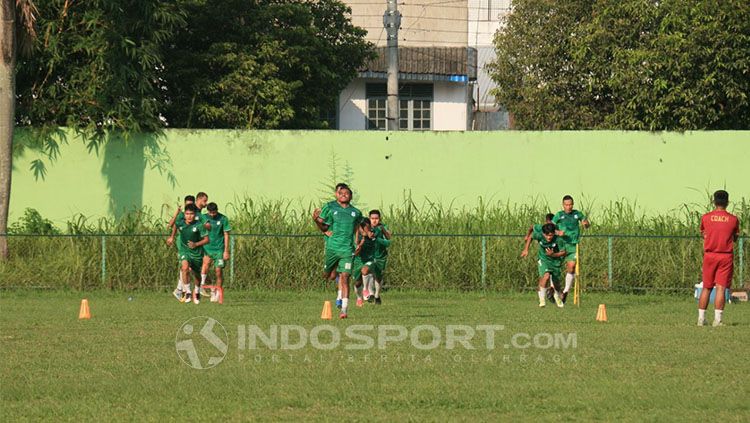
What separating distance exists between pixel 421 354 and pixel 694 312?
1005 centimetres

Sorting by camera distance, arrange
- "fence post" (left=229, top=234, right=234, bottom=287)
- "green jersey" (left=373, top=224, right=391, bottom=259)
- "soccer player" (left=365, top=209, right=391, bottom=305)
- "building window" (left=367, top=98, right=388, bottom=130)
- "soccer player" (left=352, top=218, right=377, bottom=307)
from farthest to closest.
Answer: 1. "building window" (left=367, top=98, right=388, bottom=130)
2. "fence post" (left=229, top=234, right=234, bottom=287)
3. "green jersey" (left=373, top=224, right=391, bottom=259)
4. "soccer player" (left=365, top=209, right=391, bottom=305)
5. "soccer player" (left=352, top=218, right=377, bottom=307)

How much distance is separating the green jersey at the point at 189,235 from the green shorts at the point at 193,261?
0.04 meters

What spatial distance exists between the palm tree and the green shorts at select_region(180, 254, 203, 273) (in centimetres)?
731

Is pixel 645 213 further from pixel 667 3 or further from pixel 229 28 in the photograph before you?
pixel 229 28

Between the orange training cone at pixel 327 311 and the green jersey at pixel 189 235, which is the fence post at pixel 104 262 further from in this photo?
the orange training cone at pixel 327 311

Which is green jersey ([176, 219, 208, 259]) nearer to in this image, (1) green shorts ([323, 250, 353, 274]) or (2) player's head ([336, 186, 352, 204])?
(1) green shorts ([323, 250, 353, 274])

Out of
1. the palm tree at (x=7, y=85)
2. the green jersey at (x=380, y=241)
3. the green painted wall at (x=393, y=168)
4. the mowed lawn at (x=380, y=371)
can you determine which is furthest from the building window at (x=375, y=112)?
the mowed lawn at (x=380, y=371)

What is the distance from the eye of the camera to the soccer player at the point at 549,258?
24.3 meters

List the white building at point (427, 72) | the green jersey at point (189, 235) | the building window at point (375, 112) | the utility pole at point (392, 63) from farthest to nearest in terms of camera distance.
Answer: the building window at point (375, 112) → the white building at point (427, 72) → the utility pole at point (392, 63) → the green jersey at point (189, 235)

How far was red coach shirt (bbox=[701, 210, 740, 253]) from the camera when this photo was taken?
765 inches

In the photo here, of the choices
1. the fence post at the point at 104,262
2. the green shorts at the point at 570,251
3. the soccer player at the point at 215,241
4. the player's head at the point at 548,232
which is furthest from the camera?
the fence post at the point at 104,262

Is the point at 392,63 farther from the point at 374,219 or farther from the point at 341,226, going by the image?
the point at 341,226

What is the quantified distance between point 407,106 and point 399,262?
104 ft

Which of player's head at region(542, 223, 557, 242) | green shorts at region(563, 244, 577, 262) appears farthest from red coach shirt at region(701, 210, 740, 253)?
green shorts at region(563, 244, 577, 262)
